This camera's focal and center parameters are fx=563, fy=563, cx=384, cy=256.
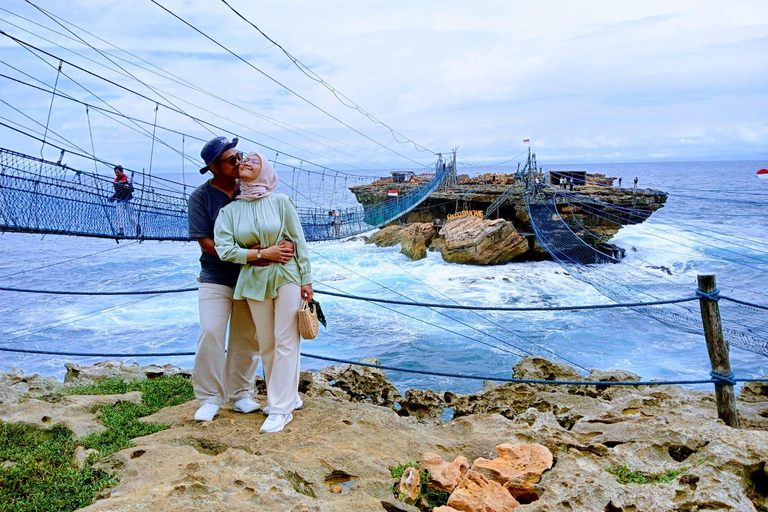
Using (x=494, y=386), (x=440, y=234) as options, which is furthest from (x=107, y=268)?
(x=494, y=386)

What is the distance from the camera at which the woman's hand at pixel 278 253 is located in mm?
2479

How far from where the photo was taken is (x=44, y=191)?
5.41 meters

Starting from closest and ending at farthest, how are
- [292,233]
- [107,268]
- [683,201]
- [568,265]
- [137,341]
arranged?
[292,233]
[137,341]
[568,265]
[107,268]
[683,201]

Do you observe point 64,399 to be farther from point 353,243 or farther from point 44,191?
point 353,243

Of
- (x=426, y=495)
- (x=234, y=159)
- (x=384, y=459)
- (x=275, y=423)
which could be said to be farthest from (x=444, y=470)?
(x=234, y=159)

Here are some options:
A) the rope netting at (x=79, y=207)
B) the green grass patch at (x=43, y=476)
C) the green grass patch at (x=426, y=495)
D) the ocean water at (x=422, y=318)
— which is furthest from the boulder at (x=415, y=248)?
the green grass patch at (x=426, y=495)

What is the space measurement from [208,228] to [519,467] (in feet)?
5.58

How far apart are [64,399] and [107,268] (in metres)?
19.4

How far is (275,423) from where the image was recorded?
2.55 metres

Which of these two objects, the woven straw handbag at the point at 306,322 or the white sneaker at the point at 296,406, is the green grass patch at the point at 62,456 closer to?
the white sneaker at the point at 296,406

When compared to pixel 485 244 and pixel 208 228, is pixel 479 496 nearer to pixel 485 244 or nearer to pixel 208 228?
pixel 208 228

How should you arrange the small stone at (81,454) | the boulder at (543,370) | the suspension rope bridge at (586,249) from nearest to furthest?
the small stone at (81,454), the boulder at (543,370), the suspension rope bridge at (586,249)

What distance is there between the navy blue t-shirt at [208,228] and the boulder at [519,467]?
4.54 ft

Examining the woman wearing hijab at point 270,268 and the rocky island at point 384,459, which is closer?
the rocky island at point 384,459
